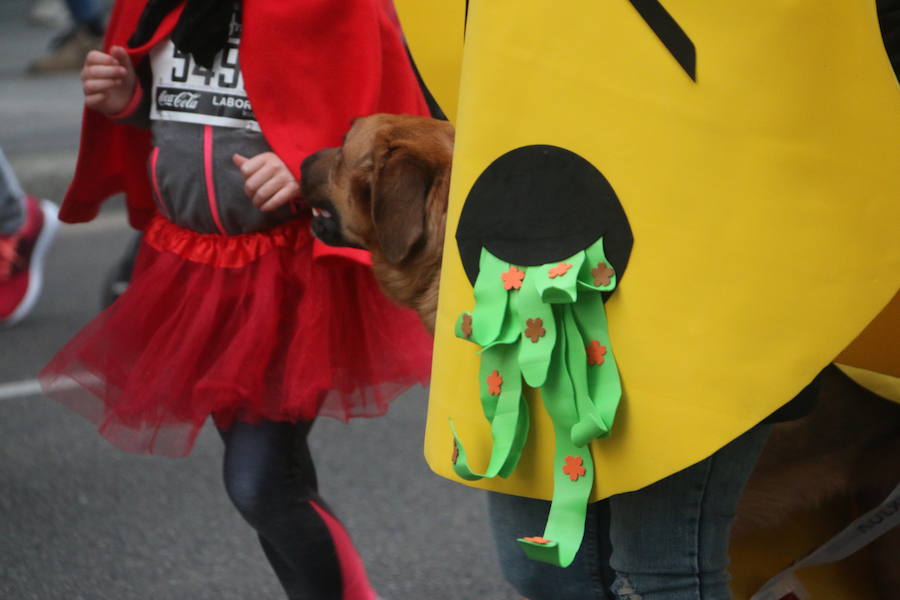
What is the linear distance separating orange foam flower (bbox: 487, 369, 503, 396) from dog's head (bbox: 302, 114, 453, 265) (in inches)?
20.4

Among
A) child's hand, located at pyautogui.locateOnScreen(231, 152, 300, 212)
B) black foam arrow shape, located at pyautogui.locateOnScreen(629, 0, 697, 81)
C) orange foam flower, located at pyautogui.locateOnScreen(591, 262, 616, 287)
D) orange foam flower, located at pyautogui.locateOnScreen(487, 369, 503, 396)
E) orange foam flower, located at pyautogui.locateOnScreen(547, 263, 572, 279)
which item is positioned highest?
black foam arrow shape, located at pyautogui.locateOnScreen(629, 0, 697, 81)

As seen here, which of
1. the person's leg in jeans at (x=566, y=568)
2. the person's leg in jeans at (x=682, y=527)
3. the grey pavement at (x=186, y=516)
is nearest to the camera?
the person's leg in jeans at (x=682, y=527)

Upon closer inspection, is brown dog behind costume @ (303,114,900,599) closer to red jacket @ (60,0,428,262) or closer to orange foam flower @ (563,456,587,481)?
red jacket @ (60,0,428,262)

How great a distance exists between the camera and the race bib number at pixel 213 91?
7.47 ft

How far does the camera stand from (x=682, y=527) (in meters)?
1.63

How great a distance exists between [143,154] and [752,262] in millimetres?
1677

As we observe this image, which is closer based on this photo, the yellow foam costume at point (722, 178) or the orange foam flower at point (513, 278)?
the yellow foam costume at point (722, 178)

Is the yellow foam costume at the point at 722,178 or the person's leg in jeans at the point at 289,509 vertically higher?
the yellow foam costume at the point at 722,178

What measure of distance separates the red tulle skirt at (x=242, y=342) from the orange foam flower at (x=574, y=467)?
34.4 inches

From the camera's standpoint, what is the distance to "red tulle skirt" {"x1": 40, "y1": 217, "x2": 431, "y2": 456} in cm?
229

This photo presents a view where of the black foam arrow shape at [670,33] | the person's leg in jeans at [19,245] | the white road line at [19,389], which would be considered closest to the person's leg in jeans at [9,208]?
the person's leg in jeans at [19,245]

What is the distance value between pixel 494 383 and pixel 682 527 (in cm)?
35

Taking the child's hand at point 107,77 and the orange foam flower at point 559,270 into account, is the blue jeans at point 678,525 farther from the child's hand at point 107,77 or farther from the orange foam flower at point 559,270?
the child's hand at point 107,77

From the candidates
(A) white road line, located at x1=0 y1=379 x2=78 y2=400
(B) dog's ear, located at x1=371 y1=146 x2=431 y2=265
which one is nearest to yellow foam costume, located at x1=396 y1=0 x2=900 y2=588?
(B) dog's ear, located at x1=371 y1=146 x2=431 y2=265
